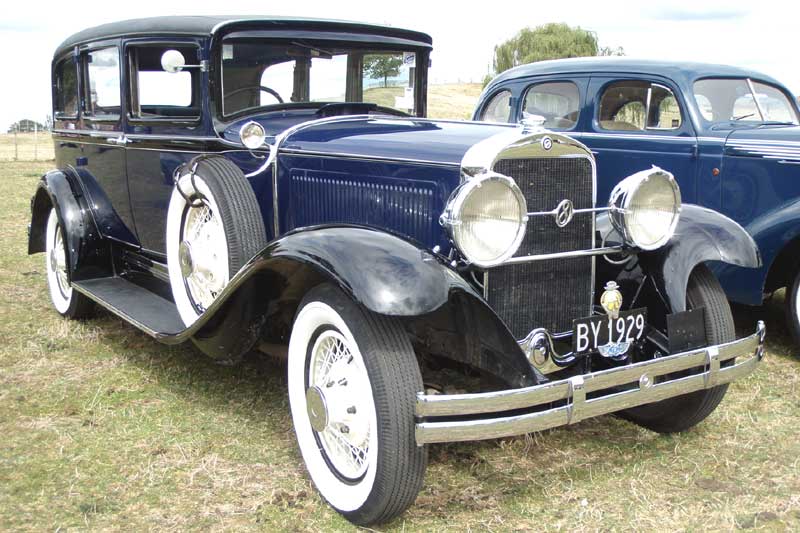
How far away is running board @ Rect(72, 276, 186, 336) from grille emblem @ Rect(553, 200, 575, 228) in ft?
5.57

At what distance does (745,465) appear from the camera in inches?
127

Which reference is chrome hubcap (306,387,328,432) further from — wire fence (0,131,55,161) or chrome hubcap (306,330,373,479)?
wire fence (0,131,55,161)

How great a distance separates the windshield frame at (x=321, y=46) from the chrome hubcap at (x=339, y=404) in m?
1.61

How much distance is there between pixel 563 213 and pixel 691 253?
65 cm

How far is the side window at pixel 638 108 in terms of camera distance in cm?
553

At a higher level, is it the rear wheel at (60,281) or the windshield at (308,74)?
the windshield at (308,74)

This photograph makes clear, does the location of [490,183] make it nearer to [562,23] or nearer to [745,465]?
[745,465]

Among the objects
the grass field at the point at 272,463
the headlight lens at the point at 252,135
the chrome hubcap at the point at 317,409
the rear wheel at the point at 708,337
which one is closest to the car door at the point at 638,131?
the grass field at the point at 272,463

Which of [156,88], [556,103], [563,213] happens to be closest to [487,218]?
[563,213]

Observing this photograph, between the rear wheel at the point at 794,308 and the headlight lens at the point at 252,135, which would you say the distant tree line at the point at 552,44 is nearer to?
the rear wheel at the point at 794,308

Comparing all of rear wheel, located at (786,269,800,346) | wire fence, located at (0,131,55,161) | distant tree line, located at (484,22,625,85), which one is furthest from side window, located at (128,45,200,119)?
distant tree line, located at (484,22,625,85)

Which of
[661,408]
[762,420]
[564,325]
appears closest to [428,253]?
[564,325]

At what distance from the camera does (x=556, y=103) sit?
20.4ft

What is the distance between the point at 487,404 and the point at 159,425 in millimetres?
1817
